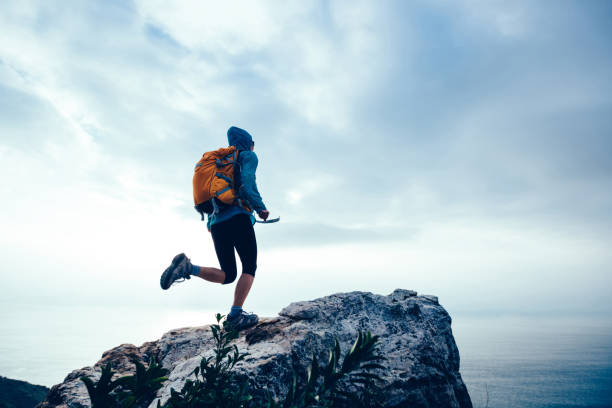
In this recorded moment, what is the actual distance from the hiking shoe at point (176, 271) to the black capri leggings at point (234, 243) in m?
0.49

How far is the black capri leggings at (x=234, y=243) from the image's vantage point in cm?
506

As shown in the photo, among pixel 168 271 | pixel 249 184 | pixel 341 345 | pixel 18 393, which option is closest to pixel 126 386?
pixel 341 345

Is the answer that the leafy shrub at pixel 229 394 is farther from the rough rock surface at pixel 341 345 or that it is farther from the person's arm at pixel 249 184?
the person's arm at pixel 249 184

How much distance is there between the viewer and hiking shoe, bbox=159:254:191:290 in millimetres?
4770

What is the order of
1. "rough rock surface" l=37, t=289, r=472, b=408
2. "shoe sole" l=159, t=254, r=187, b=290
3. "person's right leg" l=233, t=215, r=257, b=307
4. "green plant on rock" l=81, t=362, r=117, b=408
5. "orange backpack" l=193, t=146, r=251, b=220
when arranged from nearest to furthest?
"green plant on rock" l=81, t=362, r=117, b=408 → "rough rock surface" l=37, t=289, r=472, b=408 → "shoe sole" l=159, t=254, r=187, b=290 → "orange backpack" l=193, t=146, r=251, b=220 → "person's right leg" l=233, t=215, r=257, b=307

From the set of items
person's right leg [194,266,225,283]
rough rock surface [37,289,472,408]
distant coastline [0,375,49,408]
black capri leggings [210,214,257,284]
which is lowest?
distant coastline [0,375,49,408]

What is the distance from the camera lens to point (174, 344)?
17.4ft

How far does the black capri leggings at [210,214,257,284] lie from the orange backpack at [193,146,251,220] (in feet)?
0.83

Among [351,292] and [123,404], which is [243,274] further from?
[123,404]

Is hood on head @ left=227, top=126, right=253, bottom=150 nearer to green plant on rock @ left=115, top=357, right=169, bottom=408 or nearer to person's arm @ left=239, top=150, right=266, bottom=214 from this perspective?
person's arm @ left=239, top=150, right=266, bottom=214

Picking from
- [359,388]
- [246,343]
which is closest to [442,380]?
[359,388]

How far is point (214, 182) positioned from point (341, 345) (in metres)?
2.79

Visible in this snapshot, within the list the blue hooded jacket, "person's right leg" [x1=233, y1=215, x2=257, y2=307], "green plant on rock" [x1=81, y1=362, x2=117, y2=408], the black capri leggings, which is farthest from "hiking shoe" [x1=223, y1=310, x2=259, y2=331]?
"green plant on rock" [x1=81, y1=362, x2=117, y2=408]

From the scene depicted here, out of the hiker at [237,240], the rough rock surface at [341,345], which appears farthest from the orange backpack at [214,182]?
the rough rock surface at [341,345]
